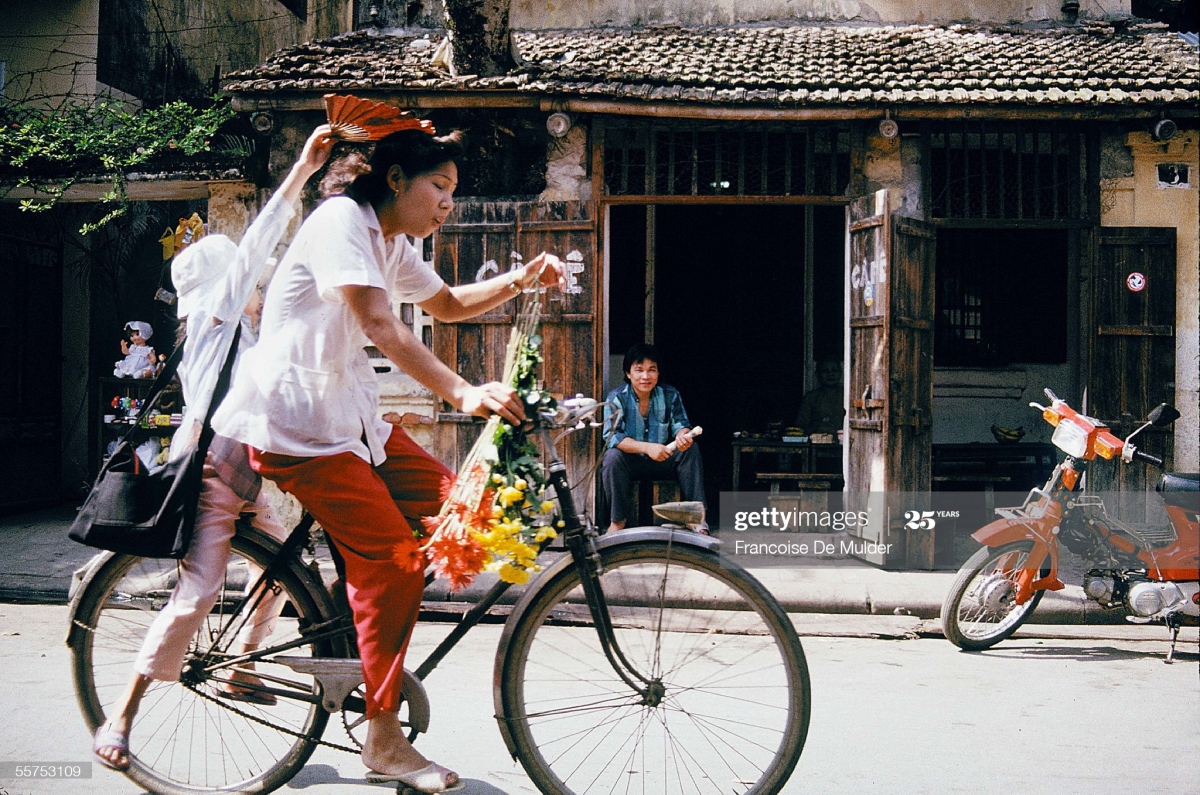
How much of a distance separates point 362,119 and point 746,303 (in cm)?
824

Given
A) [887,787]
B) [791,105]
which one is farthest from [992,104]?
[887,787]

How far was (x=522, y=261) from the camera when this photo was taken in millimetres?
7992

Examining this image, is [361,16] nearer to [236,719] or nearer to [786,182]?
[786,182]

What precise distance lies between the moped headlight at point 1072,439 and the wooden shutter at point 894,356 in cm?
201

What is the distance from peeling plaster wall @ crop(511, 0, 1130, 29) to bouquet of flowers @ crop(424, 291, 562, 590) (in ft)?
27.1

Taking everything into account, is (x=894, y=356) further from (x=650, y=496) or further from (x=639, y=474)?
(x=650, y=496)

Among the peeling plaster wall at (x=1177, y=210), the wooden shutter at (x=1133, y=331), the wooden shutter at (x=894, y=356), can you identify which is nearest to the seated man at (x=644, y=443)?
the wooden shutter at (x=894, y=356)

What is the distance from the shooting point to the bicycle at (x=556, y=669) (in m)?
2.71

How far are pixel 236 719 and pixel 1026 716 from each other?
120 inches

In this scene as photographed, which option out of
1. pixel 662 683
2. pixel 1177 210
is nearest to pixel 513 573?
pixel 662 683

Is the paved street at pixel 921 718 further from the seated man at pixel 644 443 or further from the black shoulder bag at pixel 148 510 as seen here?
the seated man at pixel 644 443

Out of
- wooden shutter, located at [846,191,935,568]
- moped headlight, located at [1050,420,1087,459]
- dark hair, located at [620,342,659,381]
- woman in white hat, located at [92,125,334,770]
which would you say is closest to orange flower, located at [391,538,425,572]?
woman in white hat, located at [92,125,334,770]

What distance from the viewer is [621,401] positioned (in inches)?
295

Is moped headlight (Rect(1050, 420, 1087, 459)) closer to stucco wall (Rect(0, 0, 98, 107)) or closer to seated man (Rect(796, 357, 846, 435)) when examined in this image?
seated man (Rect(796, 357, 846, 435))
